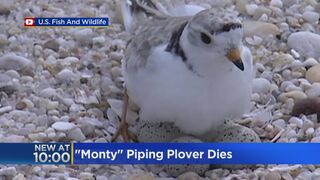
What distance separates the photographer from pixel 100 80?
67.7 inches

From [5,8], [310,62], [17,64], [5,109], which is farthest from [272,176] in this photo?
[5,8]

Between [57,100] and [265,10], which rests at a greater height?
[265,10]

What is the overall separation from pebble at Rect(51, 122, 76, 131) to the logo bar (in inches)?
13.6

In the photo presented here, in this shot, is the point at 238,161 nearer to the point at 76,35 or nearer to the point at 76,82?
the point at 76,82

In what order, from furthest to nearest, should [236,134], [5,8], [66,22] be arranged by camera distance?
[5,8]
[66,22]
[236,134]

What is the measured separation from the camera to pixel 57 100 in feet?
5.35

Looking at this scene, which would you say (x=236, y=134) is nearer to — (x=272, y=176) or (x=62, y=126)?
(x=272, y=176)

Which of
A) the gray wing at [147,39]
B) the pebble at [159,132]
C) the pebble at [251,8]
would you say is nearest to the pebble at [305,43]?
the pebble at [251,8]

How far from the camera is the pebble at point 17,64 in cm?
174

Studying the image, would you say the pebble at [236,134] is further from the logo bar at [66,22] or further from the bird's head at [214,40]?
the logo bar at [66,22]

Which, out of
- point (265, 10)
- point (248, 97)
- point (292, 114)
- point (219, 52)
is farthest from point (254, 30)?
point (219, 52)

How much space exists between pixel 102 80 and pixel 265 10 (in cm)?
50

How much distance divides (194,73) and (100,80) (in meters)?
0.43

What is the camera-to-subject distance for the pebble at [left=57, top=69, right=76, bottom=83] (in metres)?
1.71
